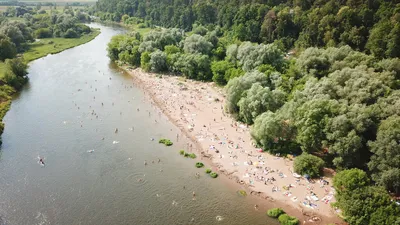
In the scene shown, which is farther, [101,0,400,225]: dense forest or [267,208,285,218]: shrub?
[101,0,400,225]: dense forest

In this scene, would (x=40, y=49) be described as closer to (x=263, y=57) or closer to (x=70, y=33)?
(x=70, y=33)

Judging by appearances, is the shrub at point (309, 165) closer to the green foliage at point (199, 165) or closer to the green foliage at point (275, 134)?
the green foliage at point (275, 134)

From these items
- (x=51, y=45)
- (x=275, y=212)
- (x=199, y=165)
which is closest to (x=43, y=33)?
(x=51, y=45)

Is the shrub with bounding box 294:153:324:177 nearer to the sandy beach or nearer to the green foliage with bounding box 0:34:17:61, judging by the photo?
the sandy beach

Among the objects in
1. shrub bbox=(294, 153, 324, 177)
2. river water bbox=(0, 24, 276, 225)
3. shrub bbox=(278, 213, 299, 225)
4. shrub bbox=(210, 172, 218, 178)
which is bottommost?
river water bbox=(0, 24, 276, 225)

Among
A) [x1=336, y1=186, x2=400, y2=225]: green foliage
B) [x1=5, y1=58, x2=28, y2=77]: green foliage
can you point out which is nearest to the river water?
[x1=336, y1=186, x2=400, y2=225]: green foliage

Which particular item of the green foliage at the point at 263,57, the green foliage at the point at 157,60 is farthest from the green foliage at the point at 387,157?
the green foliage at the point at 157,60
